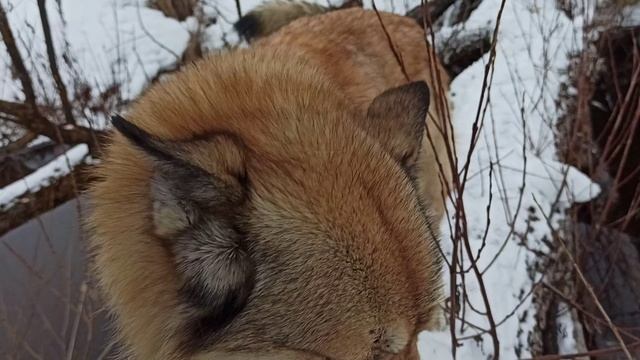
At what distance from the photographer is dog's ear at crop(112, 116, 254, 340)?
1.91m

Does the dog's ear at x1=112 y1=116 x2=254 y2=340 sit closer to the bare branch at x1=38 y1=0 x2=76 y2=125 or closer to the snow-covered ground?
the snow-covered ground

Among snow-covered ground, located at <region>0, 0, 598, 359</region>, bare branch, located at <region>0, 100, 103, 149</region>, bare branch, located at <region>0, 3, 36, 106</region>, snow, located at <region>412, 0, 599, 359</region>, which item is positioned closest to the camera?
snow, located at <region>412, 0, 599, 359</region>

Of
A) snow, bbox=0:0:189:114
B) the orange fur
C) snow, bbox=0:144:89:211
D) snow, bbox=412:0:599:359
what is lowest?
snow, bbox=412:0:599:359

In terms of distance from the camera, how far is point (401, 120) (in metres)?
2.58

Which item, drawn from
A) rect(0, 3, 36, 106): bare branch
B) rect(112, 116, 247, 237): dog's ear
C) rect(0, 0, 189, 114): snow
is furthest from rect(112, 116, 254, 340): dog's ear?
rect(0, 0, 189, 114): snow

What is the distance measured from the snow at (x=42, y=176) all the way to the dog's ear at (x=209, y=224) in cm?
388

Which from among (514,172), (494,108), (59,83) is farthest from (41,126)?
(494,108)

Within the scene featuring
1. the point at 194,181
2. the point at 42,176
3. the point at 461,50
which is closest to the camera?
the point at 194,181

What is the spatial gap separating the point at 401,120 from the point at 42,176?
4.37 metres

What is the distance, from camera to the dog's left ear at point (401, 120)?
2.52m

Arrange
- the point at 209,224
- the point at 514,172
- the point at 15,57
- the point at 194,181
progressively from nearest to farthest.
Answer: the point at 194,181 → the point at 209,224 → the point at 15,57 → the point at 514,172

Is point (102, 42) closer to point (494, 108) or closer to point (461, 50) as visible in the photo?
point (461, 50)

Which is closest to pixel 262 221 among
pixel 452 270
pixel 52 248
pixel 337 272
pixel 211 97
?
pixel 337 272

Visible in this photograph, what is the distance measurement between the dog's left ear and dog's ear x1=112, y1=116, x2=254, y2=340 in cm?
67
